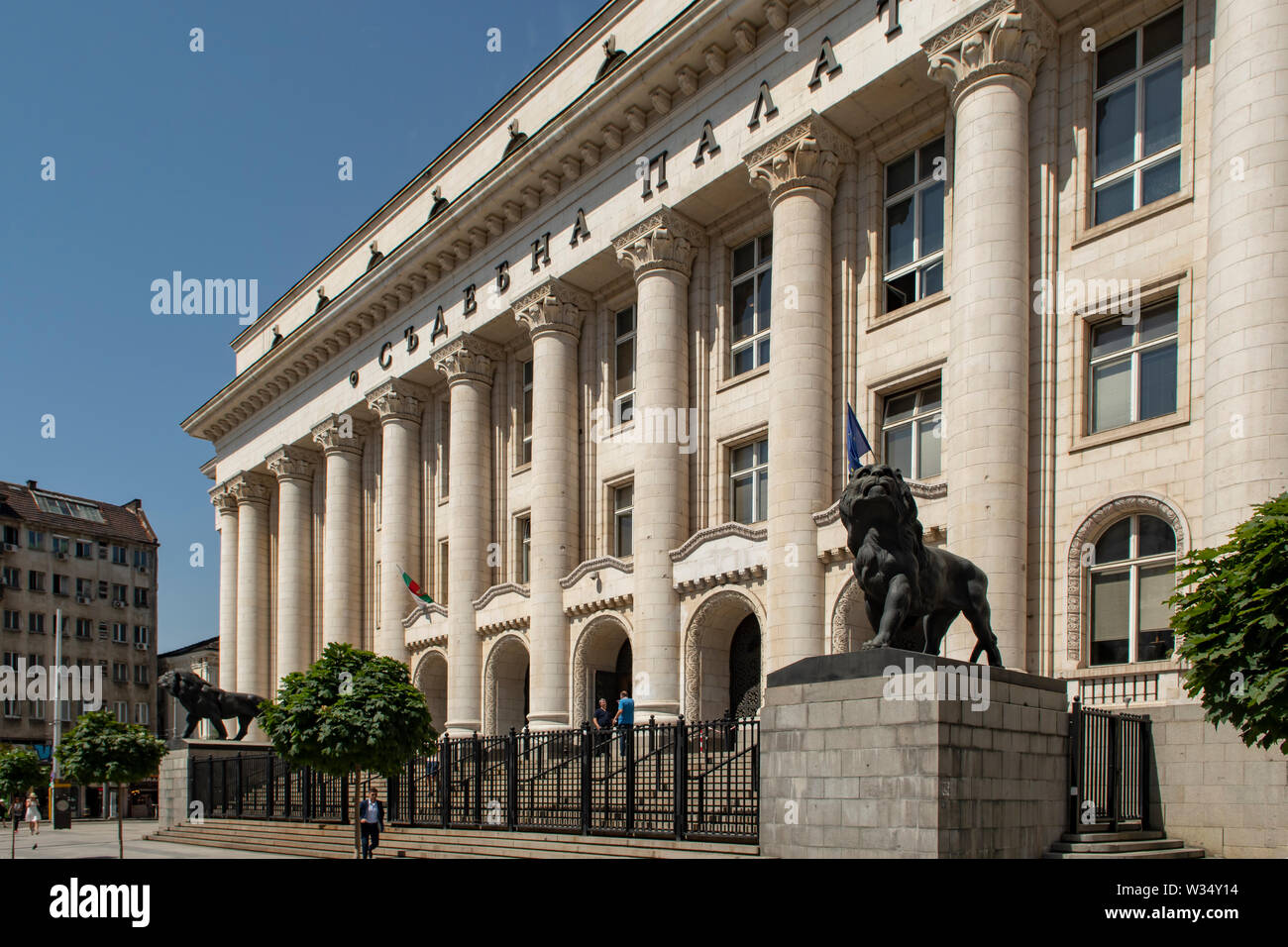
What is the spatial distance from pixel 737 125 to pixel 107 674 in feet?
255

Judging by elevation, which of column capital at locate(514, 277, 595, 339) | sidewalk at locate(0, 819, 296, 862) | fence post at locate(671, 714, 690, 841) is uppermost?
column capital at locate(514, 277, 595, 339)

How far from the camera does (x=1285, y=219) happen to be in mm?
17953

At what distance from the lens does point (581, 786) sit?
20562 mm

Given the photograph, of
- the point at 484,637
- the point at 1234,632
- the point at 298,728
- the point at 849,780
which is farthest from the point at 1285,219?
the point at 484,637

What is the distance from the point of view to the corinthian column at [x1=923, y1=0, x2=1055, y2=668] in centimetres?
2123

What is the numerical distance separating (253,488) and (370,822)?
3413 cm

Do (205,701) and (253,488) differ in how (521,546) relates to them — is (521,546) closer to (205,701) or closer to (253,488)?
(205,701)

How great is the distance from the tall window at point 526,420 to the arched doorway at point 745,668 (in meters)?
10.9

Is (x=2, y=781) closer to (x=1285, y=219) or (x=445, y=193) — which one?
(x=445, y=193)

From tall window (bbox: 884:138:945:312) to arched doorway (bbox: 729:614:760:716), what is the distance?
8494 mm

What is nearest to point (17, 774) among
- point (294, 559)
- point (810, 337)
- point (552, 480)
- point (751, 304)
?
point (294, 559)

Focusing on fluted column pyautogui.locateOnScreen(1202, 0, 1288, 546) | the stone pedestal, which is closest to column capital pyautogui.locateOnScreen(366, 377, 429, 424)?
fluted column pyautogui.locateOnScreen(1202, 0, 1288, 546)

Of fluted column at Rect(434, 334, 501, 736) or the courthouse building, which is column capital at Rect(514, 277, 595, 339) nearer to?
the courthouse building

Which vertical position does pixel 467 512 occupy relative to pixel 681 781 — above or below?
above
